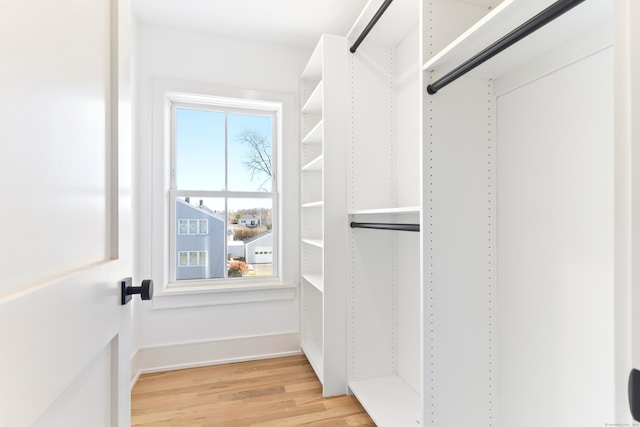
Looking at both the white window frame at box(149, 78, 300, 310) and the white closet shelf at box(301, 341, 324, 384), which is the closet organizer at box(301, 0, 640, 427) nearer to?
the white closet shelf at box(301, 341, 324, 384)

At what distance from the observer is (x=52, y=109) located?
0.45 m

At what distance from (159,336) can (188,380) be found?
397 mm

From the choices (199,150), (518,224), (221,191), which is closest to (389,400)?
(518,224)

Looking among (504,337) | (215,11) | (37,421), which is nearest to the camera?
(37,421)

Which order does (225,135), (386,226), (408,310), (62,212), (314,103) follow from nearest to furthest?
(62,212) < (386,226) < (408,310) < (314,103) < (225,135)

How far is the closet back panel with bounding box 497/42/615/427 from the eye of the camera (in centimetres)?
95

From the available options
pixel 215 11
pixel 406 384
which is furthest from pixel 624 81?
pixel 215 11

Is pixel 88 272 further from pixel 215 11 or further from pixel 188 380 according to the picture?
pixel 215 11

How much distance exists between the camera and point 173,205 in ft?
8.15

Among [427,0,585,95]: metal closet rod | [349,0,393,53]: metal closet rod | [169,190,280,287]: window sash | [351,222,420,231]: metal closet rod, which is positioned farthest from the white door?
A: [169,190,280,287]: window sash

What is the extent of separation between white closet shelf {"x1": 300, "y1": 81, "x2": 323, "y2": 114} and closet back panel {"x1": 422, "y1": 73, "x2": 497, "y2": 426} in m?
1.18

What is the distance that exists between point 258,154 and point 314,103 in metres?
0.66

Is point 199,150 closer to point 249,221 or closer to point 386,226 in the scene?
point 249,221

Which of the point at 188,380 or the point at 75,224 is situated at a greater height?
the point at 75,224
